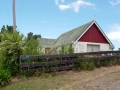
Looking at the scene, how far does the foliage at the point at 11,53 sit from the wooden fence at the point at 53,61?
38 centimetres

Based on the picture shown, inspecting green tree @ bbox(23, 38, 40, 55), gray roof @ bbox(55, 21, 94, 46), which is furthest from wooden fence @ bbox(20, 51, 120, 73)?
gray roof @ bbox(55, 21, 94, 46)

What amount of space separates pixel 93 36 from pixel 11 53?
52.1 ft

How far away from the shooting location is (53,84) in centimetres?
754

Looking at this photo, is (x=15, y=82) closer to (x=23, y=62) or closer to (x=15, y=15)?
(x=23, y=62)

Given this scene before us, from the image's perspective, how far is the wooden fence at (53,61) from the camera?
9.25 m

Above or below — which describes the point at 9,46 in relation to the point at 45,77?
above

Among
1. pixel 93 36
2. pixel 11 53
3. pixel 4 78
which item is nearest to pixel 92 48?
pixel 93 36

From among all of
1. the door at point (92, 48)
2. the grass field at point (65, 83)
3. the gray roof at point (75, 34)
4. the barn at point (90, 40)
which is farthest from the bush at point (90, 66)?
the door at point (92, 48)

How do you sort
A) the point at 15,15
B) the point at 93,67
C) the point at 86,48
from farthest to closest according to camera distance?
the point at 86,48
the point at 15,15
the point at 93,67

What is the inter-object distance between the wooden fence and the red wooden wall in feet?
38.6

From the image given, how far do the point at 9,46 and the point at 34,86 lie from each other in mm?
3110

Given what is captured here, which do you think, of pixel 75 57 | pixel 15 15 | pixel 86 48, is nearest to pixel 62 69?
pixel 75 57

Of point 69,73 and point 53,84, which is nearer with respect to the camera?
point 53,84

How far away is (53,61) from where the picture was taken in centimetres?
973
